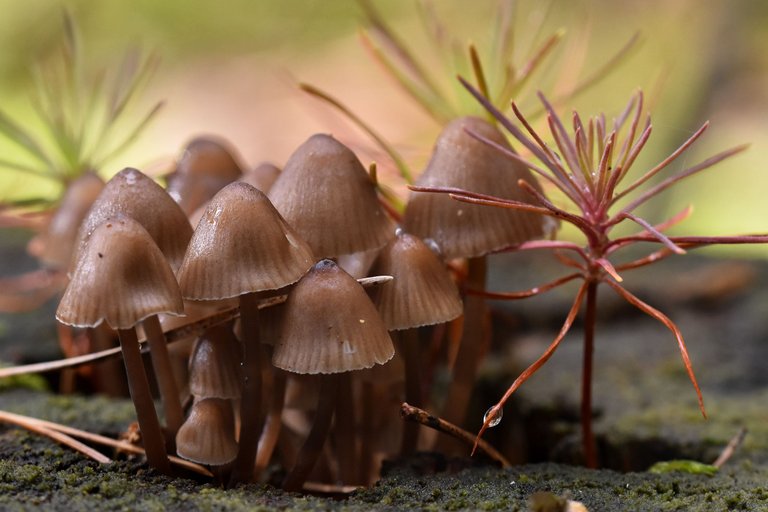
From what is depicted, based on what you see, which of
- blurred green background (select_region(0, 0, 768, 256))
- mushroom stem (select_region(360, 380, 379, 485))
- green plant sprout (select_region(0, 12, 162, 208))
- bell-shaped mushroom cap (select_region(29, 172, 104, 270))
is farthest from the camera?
blurred green background (select_region(0, 0, 768, 256))

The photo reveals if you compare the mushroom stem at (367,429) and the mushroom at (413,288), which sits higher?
the mushroom at (413,288)

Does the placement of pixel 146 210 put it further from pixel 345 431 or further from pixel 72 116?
pixel 72 116

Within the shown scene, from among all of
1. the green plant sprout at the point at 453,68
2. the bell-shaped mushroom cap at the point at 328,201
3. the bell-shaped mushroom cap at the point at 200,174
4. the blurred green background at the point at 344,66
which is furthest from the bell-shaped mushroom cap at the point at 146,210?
the blurred green background at the point at 344,66

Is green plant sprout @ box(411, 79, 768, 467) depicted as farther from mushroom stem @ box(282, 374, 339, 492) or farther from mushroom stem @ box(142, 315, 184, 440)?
mushroom stem @ box(142, 315, 184, 440)

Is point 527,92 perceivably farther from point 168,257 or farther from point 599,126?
point 168,257

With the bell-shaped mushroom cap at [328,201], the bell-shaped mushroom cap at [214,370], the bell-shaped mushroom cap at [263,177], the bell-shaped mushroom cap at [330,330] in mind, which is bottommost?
the bell-shaped mushroom cap at [214,370]

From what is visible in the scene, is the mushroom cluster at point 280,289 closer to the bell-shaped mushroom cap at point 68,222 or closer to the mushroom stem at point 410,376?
the mushroom stem at point 410,376

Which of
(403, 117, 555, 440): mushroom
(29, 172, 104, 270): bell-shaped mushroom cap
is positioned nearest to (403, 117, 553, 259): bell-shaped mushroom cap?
(403, 117, 555, 440): mushroom
